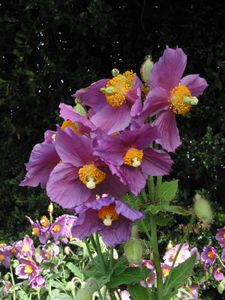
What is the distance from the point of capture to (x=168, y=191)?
98 centimetres

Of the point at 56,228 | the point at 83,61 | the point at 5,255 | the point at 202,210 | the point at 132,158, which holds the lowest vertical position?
the point at 5,255

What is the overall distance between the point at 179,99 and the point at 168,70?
0.16 ft

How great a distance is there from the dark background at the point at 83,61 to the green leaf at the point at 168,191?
187cm

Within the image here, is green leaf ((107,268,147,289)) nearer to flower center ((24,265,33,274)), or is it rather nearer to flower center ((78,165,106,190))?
flower center ((78,165,106,190))

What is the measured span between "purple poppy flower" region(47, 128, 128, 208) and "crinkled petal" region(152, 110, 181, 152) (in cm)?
11

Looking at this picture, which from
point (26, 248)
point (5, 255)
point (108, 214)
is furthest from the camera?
point (5, 255)

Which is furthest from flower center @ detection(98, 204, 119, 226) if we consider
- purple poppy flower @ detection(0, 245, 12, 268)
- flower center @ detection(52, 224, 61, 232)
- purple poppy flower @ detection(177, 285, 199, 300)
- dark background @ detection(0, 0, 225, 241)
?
dark background @ detection(0, 0, 225, 241)

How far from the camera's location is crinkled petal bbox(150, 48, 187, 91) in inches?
37.5

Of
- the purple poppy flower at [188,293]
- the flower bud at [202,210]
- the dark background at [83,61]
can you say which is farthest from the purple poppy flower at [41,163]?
the dark background at [83,61]

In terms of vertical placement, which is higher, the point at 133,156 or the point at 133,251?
the point at 133,156

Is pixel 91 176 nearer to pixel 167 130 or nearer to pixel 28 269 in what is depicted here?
pixel 167 130

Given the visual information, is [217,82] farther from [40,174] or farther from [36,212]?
[40,174]

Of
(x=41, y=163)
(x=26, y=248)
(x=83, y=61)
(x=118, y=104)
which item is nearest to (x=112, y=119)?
(x=118, y=104)

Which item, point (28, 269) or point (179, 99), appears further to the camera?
point (28, 269)
